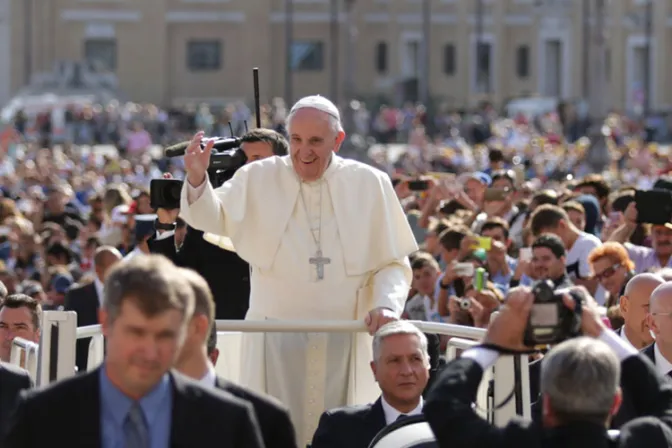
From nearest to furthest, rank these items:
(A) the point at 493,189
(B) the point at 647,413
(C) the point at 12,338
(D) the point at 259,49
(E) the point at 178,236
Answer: (B) the point at 647,413 → (C) the point at 12,338 → (E) the point at 178,236 → (A) the point at 493,189 → (D) the point at 259,49

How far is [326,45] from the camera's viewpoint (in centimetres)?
7262

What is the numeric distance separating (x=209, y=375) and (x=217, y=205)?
243cm

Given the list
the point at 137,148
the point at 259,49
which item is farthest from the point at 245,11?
the point at 137,148

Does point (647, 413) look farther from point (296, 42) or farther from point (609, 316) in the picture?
point (296, 42)

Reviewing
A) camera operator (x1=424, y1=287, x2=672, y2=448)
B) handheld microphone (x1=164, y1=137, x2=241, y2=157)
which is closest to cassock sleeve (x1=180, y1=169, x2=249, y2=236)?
handheld microphone (x1=164, y1=137, x2=241, y2=157)

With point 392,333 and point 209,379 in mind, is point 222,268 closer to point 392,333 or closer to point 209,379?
point 392,333

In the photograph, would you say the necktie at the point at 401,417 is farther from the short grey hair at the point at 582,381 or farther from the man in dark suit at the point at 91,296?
the man in dark suit at the point at 91,296

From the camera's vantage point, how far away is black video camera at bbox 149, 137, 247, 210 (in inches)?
301

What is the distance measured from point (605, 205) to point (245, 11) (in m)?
58.8

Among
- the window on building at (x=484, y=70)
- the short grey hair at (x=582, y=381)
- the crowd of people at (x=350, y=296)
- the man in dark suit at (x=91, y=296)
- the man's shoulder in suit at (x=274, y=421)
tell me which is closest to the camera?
the crowd of people at (x=350, y=296)

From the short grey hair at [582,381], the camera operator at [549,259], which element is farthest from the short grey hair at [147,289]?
the camera operator at [549,259]

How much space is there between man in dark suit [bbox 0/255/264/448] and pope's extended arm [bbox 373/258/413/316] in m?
2.79

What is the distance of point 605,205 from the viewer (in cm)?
1488

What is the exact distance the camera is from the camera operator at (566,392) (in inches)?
192
